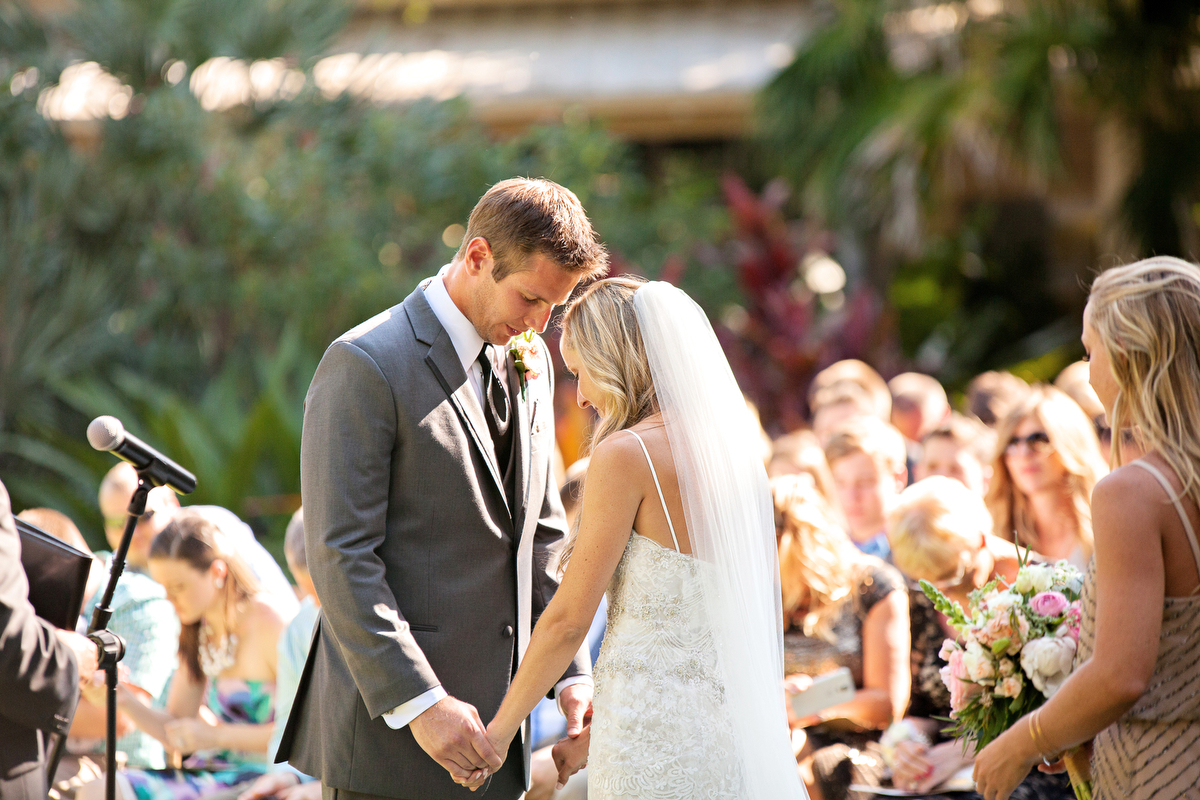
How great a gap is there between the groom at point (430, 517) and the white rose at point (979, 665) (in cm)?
105

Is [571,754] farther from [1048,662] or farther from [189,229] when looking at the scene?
[189,229]

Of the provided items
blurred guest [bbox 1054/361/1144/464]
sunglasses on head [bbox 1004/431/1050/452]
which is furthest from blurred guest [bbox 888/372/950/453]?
sunglasses on head [bbox 1004/431/1050/452]

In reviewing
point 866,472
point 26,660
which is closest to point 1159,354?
point 26,660

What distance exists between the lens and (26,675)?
2471 millimetres

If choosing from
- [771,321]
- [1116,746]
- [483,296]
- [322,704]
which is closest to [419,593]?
[322,704]

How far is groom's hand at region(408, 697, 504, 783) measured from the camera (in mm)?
2363

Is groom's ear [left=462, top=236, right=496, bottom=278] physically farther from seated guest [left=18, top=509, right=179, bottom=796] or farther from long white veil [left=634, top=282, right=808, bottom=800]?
seated guest [left=18, top=509, right=179, bottom=796]

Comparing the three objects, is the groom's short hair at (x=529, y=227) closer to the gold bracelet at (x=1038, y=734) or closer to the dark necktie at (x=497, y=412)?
the dark necktie at (x=497, y=412)

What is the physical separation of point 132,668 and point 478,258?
2414 millimetres

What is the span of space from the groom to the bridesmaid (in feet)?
3.74

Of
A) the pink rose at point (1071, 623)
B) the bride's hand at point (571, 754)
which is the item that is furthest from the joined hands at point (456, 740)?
the pink rose at point (1071, 623)

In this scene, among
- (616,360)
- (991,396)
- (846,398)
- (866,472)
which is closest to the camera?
(616,360)

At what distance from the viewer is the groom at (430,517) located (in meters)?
2.37

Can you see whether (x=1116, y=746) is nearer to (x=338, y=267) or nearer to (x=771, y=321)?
(x=771, y=321)
